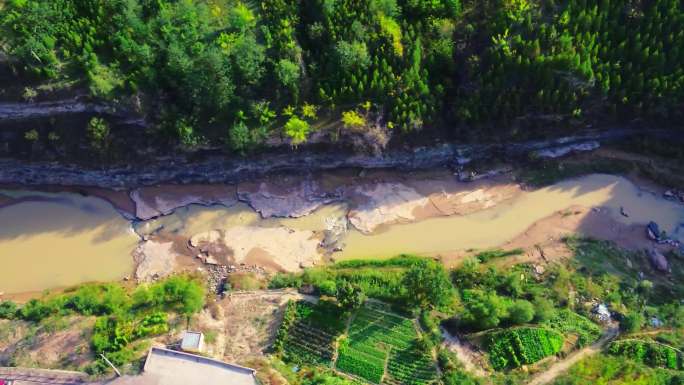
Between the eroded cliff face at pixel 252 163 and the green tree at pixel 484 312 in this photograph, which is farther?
the eroded cliff face at pixel 252 163

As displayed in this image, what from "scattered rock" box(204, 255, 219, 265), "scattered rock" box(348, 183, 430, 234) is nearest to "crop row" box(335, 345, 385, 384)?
"scattered rock" box(348, 183, 430, 234)

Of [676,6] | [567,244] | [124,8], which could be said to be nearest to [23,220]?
[124,8]

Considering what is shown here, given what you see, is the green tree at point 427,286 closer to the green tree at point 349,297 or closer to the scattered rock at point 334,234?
the green tree at point 349,297

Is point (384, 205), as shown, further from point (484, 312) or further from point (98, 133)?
point (98, 133)

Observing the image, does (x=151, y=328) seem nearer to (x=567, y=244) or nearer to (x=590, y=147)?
(x=567, y=244)

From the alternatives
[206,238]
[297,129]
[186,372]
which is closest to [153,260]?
[206,238]

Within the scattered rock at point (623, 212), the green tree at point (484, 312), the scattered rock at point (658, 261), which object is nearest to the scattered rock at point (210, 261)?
the green tree at point (484, 312)

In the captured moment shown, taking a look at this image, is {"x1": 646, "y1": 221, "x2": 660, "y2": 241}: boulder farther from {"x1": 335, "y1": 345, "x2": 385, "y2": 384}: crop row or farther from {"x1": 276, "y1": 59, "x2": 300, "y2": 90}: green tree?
{"x1": 276, "y1": 59, "x2": 300, "y2": 90}: green tree
